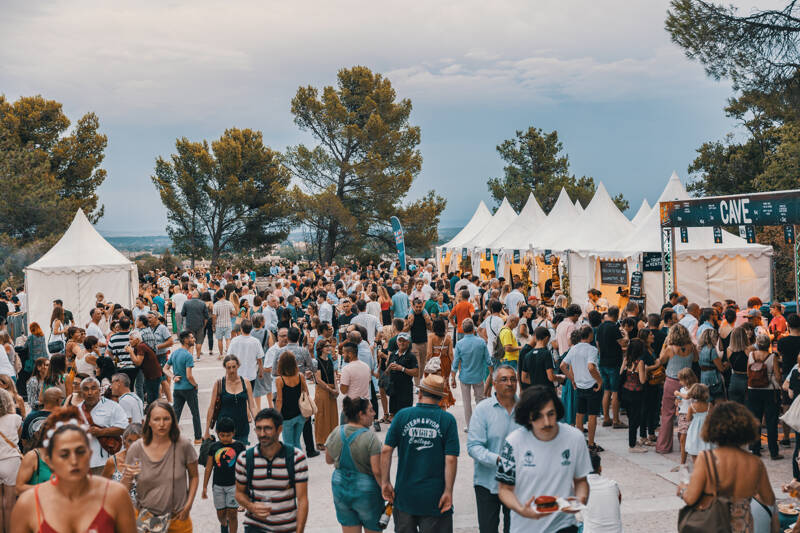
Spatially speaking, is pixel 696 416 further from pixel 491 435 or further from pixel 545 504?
pixel 545 504

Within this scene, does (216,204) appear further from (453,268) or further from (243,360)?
(243,360)

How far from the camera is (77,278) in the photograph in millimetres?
18844

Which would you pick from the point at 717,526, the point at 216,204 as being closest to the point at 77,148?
the point at 216,204

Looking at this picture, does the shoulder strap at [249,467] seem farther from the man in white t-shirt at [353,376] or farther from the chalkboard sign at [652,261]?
the chalkboard sign at [652,261]

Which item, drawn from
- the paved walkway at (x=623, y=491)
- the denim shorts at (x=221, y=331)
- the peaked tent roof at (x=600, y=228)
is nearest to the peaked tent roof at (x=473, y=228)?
the peaked tent roof at (x=600, y=228)

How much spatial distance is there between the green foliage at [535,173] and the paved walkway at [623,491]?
45.3 m

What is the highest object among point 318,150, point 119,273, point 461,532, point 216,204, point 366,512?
point 318,150

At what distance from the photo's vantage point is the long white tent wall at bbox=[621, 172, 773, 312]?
17.3 meters

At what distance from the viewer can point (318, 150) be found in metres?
43.8

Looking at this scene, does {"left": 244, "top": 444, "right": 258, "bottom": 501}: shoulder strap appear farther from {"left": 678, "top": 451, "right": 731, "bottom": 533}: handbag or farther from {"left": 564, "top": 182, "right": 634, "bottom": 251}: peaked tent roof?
{"left": 564, "top": 182, "right": 634, "bottom": 251}: peaked tent roof

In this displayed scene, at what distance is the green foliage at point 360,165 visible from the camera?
4266 cm

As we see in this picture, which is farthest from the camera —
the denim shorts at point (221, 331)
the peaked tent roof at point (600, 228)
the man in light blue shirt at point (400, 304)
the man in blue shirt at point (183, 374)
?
the peaked tent roof at point (600, 228)

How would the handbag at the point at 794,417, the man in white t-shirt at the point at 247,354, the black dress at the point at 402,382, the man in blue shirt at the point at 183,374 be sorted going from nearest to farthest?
1. the handbag at the point at 794,417
2. the black dress at the point at 402,382
3. the man in blue shirt at the point at 183,374
4. the man in white t-shirt at the point at 247,354

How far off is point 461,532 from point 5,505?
11.8ft
